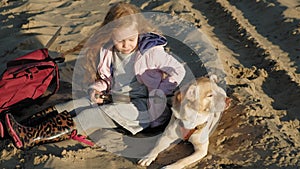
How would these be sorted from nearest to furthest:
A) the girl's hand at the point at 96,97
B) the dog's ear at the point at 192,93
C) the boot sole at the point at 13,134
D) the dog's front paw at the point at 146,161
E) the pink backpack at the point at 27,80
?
the dog's ear at the point at 192,93 → the dog's front paw at the point at 146,161 → the boot sole at the point at 13,134 → the girl's hand at the point at 96,97 → the pink backpack at the point at 27,80

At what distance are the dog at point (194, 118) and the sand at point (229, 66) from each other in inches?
3.5

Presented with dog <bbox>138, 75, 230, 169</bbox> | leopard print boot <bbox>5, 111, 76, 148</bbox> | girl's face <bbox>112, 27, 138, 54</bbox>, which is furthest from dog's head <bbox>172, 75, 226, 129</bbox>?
leopard print boot <bbox>5, 111, 76, 148</bbox>

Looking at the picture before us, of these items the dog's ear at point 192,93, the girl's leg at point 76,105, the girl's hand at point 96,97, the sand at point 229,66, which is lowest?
the sand at point 229,66

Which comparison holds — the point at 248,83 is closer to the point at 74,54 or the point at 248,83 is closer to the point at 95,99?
the point at 95,99

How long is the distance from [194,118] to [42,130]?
1.25m

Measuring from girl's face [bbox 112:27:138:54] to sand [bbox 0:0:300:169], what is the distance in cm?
87

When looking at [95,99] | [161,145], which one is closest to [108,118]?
[95,99]

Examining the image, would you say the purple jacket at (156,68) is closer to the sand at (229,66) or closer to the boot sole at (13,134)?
the sand at (229,66)

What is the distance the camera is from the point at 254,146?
391 centimetres

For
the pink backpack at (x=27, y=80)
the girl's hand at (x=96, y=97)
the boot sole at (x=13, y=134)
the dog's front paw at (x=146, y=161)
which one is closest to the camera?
the dog's front paw at (x=146, y=161)

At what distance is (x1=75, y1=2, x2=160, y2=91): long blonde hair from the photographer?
4.23 meters

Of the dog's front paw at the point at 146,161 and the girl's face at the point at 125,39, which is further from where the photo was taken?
the girl's face at the point at 125,39

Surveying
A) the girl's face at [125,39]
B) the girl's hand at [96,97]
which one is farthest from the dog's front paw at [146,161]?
the girl's face at [125,39]

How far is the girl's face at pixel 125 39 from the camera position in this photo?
4.13 metres
